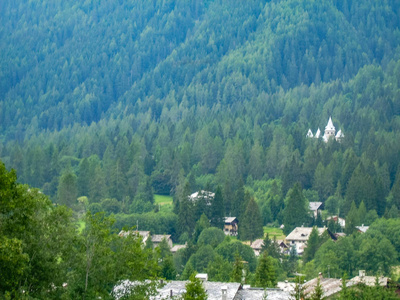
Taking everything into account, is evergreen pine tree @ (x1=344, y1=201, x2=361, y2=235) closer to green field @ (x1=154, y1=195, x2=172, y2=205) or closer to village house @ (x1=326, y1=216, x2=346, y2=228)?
village house @ (x1=326, y1=216, x2=346, y2=228)

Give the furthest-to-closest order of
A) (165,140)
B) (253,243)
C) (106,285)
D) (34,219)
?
1. (165,140)
2. (253,243)
3. (106,285)
4. (34,219)

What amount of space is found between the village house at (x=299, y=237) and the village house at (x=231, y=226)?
36.6 ft

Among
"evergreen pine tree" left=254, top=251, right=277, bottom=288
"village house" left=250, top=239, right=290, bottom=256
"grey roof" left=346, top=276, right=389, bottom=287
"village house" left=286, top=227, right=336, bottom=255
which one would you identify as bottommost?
"grey roof" left=346, top=276, right=389, bottom=287

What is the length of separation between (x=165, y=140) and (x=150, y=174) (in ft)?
87.7

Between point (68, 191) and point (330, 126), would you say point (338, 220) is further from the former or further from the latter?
point (330, 126)

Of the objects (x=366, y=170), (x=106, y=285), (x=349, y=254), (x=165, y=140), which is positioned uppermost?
(x=165, y=140)

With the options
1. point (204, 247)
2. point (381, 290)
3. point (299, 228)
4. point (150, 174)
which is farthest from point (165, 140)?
point (381, 290)

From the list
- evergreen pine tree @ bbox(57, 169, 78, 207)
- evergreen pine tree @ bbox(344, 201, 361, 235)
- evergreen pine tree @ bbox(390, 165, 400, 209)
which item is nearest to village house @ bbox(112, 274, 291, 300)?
evergreen pine tree @ bbox(344, 201, 361, 235)

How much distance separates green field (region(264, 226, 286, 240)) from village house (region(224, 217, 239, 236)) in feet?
13.8

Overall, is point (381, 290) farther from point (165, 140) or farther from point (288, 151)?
point (165, 140)

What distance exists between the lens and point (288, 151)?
165 m

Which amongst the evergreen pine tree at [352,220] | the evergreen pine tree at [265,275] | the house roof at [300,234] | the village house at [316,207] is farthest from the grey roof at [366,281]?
the village house at [316,207]

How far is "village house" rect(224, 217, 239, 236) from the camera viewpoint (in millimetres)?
126869

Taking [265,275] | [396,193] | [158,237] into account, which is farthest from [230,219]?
[265,275]
